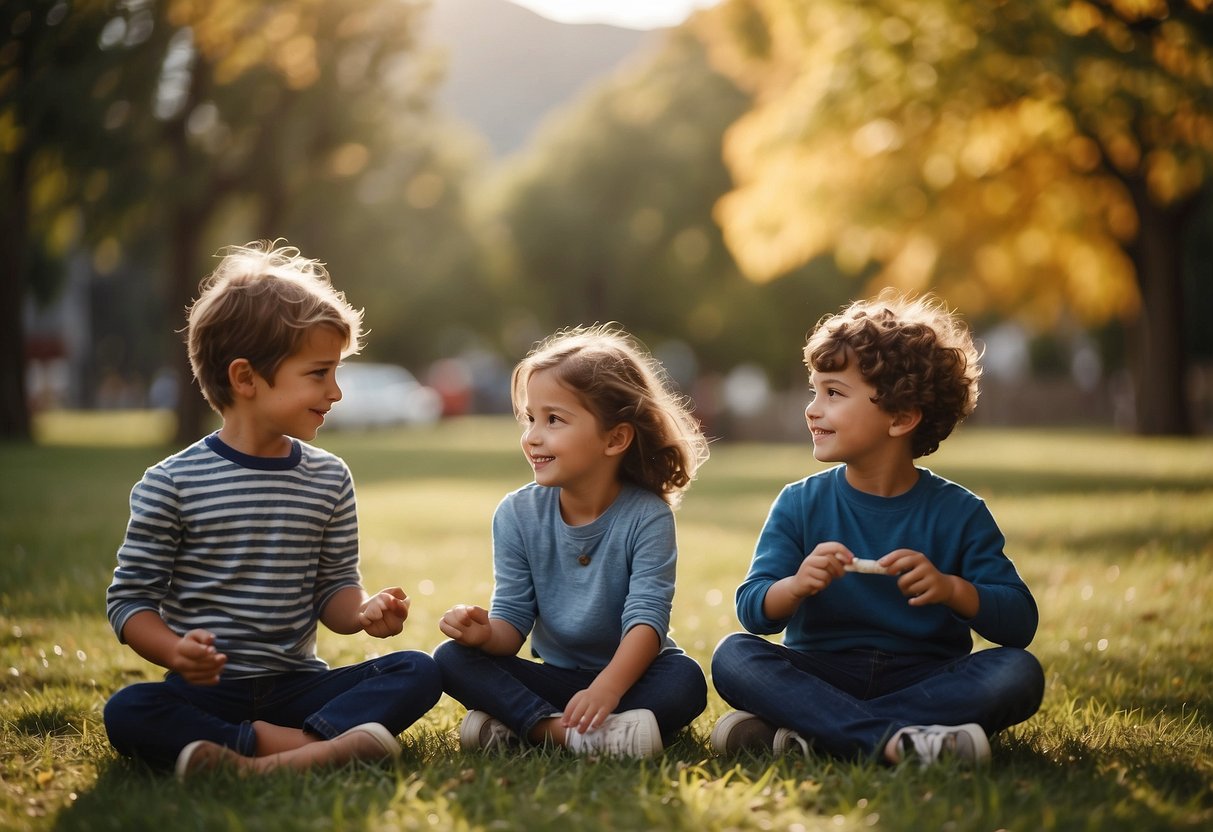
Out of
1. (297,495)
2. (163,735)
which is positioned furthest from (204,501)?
(163,735)

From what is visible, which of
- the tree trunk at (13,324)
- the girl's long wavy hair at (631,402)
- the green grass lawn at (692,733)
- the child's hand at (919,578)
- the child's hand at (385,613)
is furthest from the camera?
the tree trunk at (13,324)

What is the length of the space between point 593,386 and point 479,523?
655cm

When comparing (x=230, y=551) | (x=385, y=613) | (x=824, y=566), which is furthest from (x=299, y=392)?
(x=824, y=566)

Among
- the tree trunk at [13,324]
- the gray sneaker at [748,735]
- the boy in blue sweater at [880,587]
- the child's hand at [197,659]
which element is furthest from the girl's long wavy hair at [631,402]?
the tree trunk at [13,324]

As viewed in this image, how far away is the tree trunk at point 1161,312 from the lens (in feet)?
54.6

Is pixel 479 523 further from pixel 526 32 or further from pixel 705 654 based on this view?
pixel 526 32

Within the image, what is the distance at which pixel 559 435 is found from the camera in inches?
135

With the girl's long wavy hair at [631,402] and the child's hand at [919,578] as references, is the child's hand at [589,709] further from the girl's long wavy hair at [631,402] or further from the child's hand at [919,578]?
the child's hand at [919,578]

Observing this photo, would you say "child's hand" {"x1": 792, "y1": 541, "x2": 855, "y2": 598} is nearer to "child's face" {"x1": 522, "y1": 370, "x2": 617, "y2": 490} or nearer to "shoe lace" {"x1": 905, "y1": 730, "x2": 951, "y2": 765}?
"shoe lace" {"x1": 905, "y1": 730, "x2": 951, "y2": 765}

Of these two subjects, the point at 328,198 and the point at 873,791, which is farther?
the point at 328,198

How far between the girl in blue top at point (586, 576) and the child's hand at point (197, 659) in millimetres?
638

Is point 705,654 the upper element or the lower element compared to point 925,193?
lower

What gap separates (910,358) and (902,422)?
18 centimetres

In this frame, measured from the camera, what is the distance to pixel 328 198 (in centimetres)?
2445
